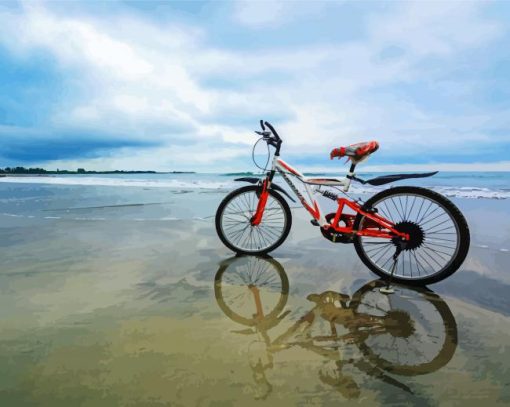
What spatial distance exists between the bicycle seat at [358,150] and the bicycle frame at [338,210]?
12 centimetres

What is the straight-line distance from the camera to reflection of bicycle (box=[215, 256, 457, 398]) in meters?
1.94

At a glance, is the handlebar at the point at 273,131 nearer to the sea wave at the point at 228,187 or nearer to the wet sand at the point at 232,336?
the wet sand at the point at 232,336

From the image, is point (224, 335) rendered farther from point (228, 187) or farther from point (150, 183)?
point (150, 183)

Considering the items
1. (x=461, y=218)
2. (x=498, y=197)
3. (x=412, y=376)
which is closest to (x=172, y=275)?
(x=412, y=376)

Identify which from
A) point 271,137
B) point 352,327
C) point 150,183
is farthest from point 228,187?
point 352,327

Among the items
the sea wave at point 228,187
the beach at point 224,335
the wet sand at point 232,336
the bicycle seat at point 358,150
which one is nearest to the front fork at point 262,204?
the beach at point 224,335

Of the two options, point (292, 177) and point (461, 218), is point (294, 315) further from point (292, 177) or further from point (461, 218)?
point (292, 177)

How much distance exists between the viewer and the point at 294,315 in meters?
Answer: 2.69

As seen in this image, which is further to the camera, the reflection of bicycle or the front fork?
the front fork

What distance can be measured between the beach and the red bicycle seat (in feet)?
4.23

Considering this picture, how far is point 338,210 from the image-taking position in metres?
3.98

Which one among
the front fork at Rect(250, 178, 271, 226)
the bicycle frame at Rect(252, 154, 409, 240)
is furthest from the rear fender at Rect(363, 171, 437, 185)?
the front fork at Rect(250, 178, 271, 226)

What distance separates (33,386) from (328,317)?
1.89 m

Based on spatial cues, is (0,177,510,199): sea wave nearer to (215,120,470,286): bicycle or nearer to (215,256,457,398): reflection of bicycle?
(215,120,470,286): bicycle
